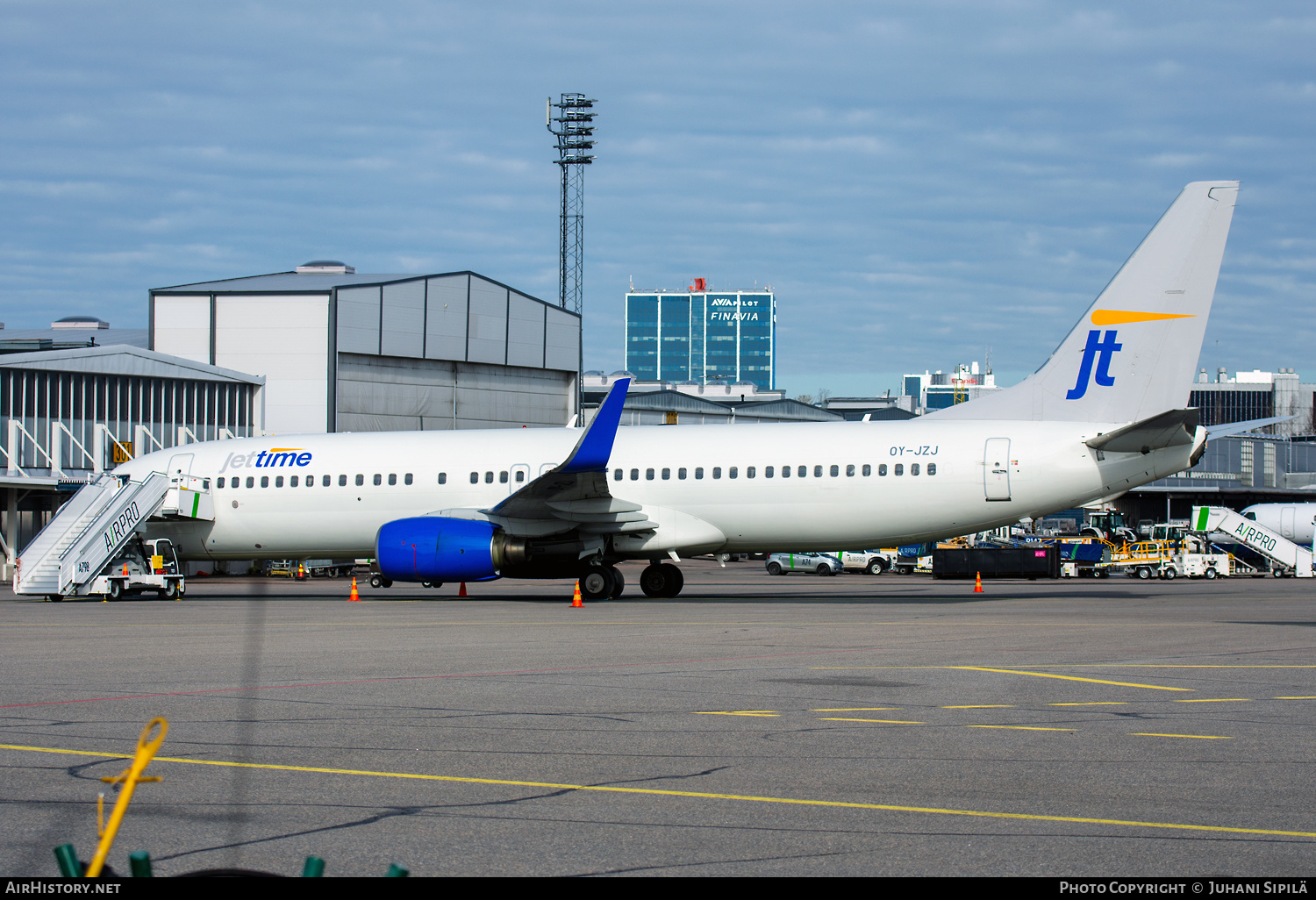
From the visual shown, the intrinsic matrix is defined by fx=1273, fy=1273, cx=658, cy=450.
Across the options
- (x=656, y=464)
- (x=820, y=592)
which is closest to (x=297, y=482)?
(x=656, y=464)

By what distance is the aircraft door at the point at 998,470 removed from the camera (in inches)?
954

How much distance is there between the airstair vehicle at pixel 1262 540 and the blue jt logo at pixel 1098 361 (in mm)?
31875

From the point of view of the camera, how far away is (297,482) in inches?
1105

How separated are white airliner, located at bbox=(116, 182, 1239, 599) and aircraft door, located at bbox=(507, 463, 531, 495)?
5cm

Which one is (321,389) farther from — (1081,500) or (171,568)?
(1081,500)

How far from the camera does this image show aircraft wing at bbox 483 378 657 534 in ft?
78.6

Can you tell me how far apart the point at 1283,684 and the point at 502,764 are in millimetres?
7774

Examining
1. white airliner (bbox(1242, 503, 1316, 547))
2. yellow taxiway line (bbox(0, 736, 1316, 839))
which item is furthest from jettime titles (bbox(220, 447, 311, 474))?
white airliner (bbox(1242, 503, 1316, 547))

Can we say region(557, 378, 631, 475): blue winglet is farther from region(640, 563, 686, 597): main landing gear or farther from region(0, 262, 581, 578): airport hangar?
region(0, 262, 581, 578): airport hangar

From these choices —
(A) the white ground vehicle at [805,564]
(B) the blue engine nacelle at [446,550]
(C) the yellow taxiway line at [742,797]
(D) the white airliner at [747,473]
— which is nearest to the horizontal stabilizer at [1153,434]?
(D) the white airliner at [747,473]

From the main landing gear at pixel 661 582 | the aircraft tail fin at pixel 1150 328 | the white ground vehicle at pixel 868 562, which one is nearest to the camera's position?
the aircraft tail fin at pixel 1150 328

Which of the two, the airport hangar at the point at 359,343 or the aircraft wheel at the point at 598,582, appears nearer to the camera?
the aircraft wheel at the point at 598,582

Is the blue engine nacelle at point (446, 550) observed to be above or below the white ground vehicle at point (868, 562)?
above

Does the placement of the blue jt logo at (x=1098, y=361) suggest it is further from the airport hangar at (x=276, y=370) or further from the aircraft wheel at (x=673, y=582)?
the airport hangar at (x=276, y=370)
